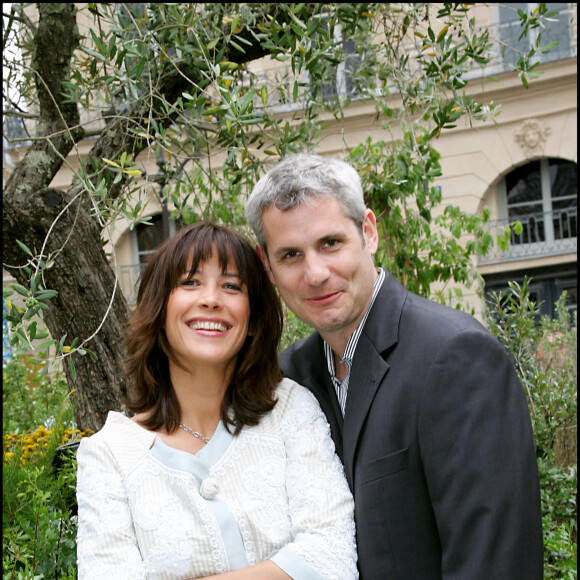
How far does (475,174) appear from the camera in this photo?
1350 cm

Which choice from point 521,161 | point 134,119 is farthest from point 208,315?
point 521,161

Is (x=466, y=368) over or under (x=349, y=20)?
under

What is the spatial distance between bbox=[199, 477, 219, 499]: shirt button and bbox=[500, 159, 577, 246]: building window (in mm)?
12705

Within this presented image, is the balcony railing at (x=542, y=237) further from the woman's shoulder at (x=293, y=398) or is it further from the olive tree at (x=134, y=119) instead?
the woman's shoulder at (x=293, y=398)

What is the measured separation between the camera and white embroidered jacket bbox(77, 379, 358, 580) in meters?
1.96

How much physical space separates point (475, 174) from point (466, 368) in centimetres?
1228


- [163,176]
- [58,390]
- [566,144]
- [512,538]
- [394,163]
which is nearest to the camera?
[512,538]

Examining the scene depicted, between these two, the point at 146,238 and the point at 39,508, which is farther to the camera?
the point at 146,238

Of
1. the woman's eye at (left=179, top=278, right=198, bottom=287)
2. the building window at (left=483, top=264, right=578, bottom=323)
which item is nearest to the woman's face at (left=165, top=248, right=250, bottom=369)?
the woman's eye at (left=179, top=278, right=198, bottom=287)

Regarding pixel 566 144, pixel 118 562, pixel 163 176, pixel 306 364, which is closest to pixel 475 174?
pixel 566 144

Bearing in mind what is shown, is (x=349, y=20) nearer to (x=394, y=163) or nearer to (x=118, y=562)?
(x=394, y=163)

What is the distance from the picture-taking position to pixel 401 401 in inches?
78.5

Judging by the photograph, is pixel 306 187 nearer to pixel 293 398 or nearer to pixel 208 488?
pixel 293 398

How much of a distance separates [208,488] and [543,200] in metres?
13.2
